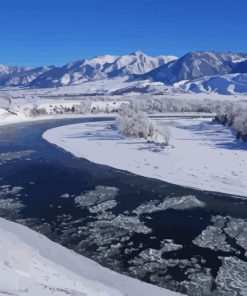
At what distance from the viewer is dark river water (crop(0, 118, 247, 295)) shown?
21.9 meters

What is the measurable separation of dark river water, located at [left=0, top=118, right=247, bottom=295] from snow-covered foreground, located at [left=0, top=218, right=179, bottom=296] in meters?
0.86

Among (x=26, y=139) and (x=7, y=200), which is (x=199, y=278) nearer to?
(x=7, y=200)

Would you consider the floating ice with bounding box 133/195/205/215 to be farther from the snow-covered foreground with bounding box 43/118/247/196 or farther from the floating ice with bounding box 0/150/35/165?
the floating ice with bounding box 0/150/35/165

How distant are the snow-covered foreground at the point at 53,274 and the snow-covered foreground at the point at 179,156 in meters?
17.9

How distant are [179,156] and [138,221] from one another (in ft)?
83.9

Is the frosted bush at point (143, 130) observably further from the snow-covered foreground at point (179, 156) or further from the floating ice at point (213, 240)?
the floating ice at point (213, 240)

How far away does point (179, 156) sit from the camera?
53688 millimetres

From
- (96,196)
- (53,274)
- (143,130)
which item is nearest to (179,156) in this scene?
(96,196)

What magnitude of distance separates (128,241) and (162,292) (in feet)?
19.9

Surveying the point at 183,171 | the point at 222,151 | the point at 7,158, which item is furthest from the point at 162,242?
the point at 222,151

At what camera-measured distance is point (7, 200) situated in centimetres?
3384

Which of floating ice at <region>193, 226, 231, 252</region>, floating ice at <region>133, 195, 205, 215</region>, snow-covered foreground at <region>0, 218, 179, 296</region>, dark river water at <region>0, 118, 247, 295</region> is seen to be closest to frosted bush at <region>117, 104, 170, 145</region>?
dark river water at <region>0, 118, 247, 295</region>

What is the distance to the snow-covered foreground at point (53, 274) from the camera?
17156 mm

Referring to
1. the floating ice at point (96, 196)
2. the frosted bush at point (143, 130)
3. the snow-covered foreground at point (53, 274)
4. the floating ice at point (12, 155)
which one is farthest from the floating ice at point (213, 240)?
the frosted bush at point (143, 130)
